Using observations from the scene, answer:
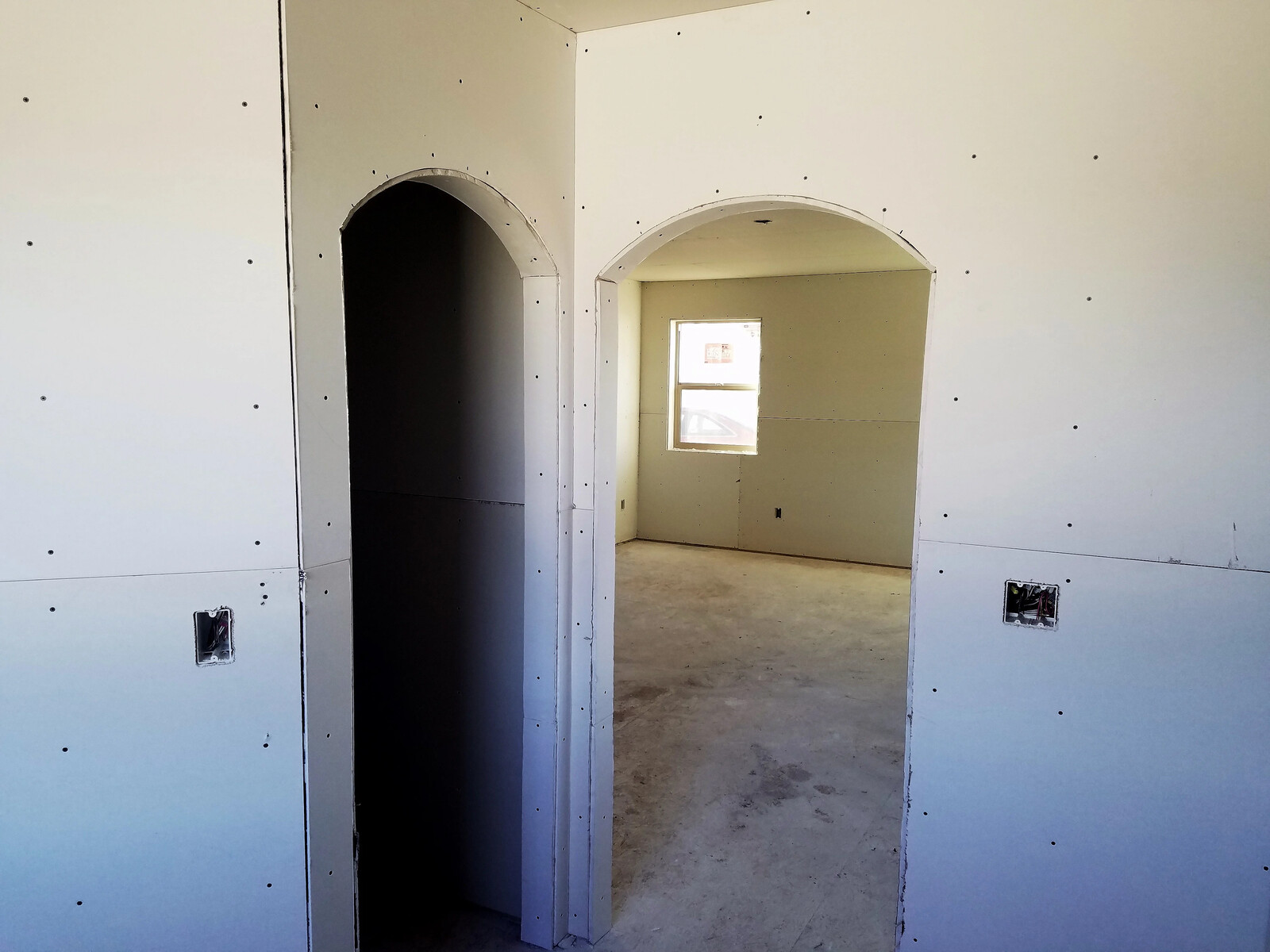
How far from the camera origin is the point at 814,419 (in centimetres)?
816

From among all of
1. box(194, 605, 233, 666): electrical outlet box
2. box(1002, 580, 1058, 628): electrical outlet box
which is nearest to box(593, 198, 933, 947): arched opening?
Result: box(1002, 580, 1058, 628): electrical outlet box

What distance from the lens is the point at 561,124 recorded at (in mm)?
2496

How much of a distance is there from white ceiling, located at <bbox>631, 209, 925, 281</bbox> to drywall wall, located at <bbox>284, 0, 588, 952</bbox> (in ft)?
6.69

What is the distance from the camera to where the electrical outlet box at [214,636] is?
1.68 meters

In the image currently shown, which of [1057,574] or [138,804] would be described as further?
[1057,574]

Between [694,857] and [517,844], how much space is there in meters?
0.80

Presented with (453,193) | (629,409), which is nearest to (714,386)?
(629,409)

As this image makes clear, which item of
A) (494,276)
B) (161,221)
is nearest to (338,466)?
(161,221)

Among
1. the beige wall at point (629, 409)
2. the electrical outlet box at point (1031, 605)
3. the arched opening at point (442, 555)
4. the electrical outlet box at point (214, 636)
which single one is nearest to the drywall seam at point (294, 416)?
the electrical outlet box at point (214, 636)

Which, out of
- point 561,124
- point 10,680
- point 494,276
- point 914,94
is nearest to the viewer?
point 10,680

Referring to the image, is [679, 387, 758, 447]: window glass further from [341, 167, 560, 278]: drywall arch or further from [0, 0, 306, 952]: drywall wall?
[0, 0, 306, 952]: drywall wall

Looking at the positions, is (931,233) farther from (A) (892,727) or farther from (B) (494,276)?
(A) (892,727)

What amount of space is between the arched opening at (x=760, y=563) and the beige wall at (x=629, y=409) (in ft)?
0.09

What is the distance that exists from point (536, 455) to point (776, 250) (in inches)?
171
